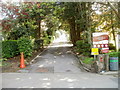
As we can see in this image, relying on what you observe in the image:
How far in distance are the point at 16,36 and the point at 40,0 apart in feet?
15.0

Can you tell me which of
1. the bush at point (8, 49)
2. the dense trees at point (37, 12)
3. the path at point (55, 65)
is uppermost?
the dense trees at point (37, 12)

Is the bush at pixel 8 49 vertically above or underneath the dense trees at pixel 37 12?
underneath

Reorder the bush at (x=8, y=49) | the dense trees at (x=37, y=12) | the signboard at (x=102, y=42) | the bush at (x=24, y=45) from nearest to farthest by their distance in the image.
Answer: the signboard at (x=102, y=42), the dense trees at (x=37, y=12), the bush at (x=24, y=45), the bush at (x=8, y=49)

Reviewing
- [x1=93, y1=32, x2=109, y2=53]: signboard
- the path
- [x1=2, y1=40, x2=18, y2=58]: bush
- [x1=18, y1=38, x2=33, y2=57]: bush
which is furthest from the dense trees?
the path

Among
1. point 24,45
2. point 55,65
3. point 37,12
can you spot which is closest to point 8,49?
point 24,45

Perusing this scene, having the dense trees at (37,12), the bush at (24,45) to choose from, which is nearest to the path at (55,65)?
the bush at (24,45)

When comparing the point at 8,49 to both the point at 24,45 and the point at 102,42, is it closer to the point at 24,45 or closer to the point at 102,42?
the point at 24,45

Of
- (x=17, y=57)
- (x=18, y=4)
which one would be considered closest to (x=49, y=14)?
(x=18, y=4)

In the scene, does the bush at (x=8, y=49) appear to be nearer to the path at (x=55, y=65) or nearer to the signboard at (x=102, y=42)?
Result: the path at (x=55, y=65)

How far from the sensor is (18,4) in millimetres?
10539

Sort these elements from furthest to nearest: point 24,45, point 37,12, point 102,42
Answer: point 37,12, point 24,45, point 102,42

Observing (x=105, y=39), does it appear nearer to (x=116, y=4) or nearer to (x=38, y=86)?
(x=116, y=4)

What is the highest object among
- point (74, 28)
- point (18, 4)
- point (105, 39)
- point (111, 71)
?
point (18, 4)

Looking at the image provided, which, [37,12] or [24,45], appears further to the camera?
[37,12]
